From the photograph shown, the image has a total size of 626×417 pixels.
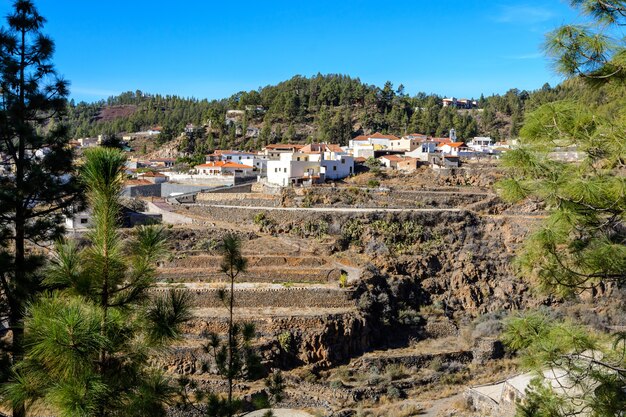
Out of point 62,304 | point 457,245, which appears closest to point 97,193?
point 62,304

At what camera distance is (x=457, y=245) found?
30750mm

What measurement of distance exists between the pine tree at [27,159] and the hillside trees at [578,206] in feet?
20.4

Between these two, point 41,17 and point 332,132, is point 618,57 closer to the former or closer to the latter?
point 41,17

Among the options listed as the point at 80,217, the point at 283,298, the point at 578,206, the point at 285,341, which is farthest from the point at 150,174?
the point at 578,206

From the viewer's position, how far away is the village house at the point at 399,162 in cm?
4434

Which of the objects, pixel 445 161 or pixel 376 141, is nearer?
pixel 445 161

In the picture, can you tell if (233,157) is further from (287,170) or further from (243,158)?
(287,170)

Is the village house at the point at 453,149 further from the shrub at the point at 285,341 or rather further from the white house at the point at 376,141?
the shrub at the point at 285,341

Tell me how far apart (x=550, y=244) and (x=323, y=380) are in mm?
15660

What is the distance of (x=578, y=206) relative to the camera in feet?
20.8

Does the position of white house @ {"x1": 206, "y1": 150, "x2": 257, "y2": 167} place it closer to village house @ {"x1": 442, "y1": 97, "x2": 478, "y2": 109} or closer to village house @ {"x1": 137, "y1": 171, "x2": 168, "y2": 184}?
village house @ {"x1": 137, "y1": 171, "x2": 168, "y2": 184}

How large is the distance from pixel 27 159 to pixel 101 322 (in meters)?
3.67

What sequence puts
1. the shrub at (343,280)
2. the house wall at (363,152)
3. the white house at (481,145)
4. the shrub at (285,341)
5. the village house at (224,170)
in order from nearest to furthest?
the shrub at (285,341) < the shrub at (343,280) < the village house at (224,170) < the house wall at (363,152) < the white house at (481,145)

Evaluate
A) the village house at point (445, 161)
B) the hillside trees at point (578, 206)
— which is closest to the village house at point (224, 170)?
the village house at point (445, 161)
